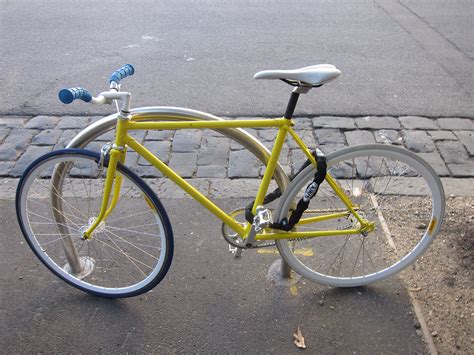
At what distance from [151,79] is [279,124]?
3.54 metres

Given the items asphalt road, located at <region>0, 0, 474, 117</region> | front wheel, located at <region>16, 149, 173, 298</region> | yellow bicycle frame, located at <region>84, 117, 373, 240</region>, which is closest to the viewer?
yellow bicycle frame, located at <region>84, 117, 373, 240</region>

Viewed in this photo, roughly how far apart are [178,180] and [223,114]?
2.40 metres

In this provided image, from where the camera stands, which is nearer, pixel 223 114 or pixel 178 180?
pixel 178 180

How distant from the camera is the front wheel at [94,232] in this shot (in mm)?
2295

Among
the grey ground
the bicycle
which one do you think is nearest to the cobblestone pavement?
the grey ground

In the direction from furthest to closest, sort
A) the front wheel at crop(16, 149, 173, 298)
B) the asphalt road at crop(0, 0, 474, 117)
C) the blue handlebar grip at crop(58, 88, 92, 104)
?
1. the asphalt road at crop(0, 0, 474, 117)
2. the front wheel at crop(16, 149, 173, 298)
3. the blue handlebar grip at crop(58, 88, 92, 104)

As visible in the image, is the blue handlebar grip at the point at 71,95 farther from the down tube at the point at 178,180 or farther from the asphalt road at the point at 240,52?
the asphalt road at the point at 240,52

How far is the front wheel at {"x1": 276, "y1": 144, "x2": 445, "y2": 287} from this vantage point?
7.40ft

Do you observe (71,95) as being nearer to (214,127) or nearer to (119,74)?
(119,74)

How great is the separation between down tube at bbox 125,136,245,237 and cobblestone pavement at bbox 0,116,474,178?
131cm

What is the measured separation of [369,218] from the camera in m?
3.00

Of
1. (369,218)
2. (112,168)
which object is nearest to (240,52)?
(369,218)

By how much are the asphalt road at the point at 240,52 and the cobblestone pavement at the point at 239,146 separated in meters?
0.24

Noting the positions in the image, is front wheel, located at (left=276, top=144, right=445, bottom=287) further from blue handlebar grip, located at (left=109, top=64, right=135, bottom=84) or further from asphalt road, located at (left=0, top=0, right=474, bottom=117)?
asphalt road, located at (left=0, top=0, right=474, bottom=117)
